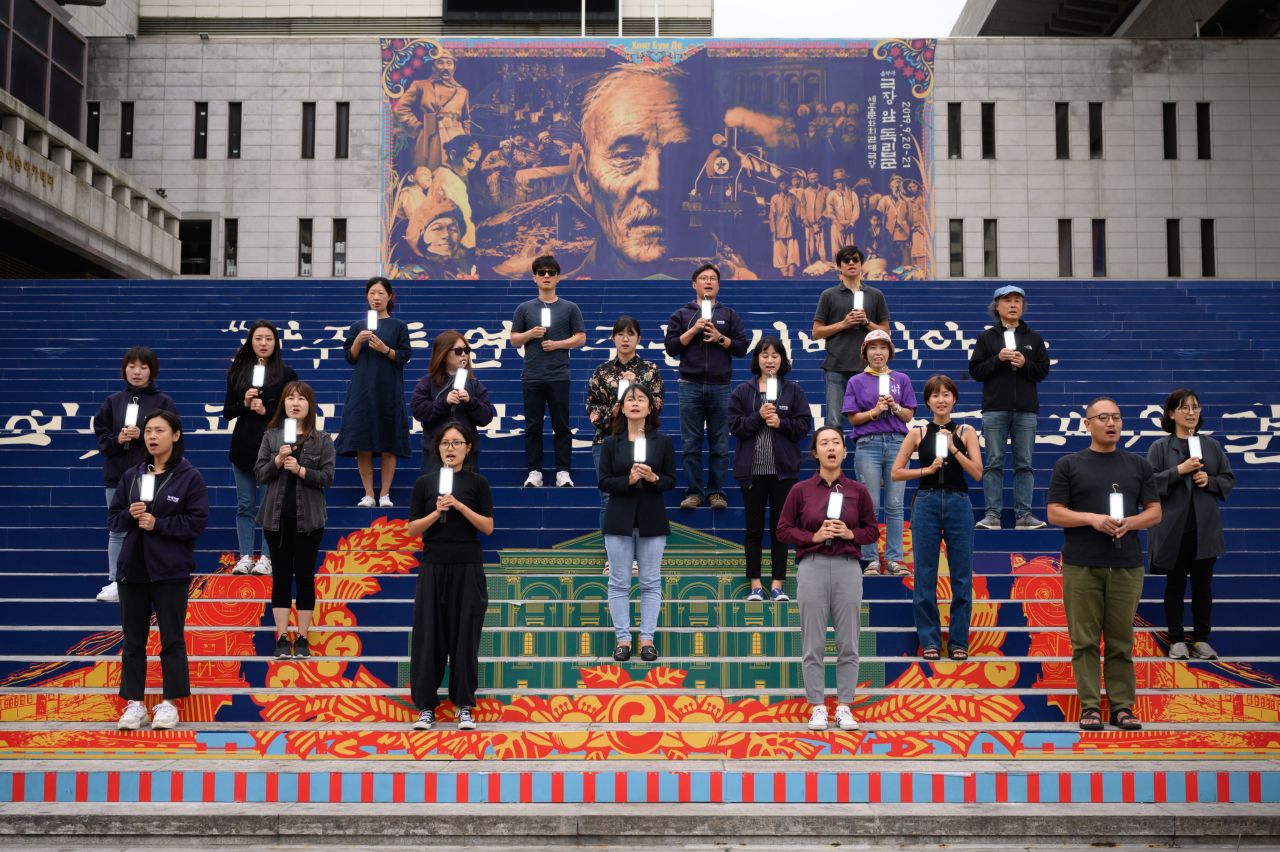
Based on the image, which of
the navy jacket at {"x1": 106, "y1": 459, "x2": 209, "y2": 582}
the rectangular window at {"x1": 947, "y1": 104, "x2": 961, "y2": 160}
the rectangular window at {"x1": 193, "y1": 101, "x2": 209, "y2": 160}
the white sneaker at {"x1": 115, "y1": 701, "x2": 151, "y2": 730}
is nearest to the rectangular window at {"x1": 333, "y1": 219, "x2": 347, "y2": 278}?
the rectangular window at {"x1": 193, "y1": 101, "x2": 209, "y2": 160}

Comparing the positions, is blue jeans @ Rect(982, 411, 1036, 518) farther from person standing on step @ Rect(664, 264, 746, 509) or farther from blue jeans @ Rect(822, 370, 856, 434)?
person standing on step @ Rect(664, 264, 746, 509)

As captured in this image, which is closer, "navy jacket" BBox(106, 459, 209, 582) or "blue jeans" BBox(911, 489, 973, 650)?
"navy jacket" BBox(106, 459, 209, 582)

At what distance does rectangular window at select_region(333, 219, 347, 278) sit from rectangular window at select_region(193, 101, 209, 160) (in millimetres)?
3258

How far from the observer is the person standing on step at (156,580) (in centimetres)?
708

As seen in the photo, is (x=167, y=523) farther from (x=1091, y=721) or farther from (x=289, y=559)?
(x=1091, y=721)

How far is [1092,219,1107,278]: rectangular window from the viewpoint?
27.1 metres

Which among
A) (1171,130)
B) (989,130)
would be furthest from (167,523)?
(1171,130)

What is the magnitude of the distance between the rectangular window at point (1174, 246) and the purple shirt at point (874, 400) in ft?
68.3

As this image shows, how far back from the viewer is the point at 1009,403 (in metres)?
9.27

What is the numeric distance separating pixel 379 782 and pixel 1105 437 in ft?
14.8

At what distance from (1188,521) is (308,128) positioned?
77.0ft

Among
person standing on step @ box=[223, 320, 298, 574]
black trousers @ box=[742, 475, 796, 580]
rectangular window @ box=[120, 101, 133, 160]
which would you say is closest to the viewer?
black trousers @ box=[742, 475, 796, 580]

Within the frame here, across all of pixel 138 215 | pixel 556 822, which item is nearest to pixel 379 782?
pixel 556 822

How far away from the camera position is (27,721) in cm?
742
